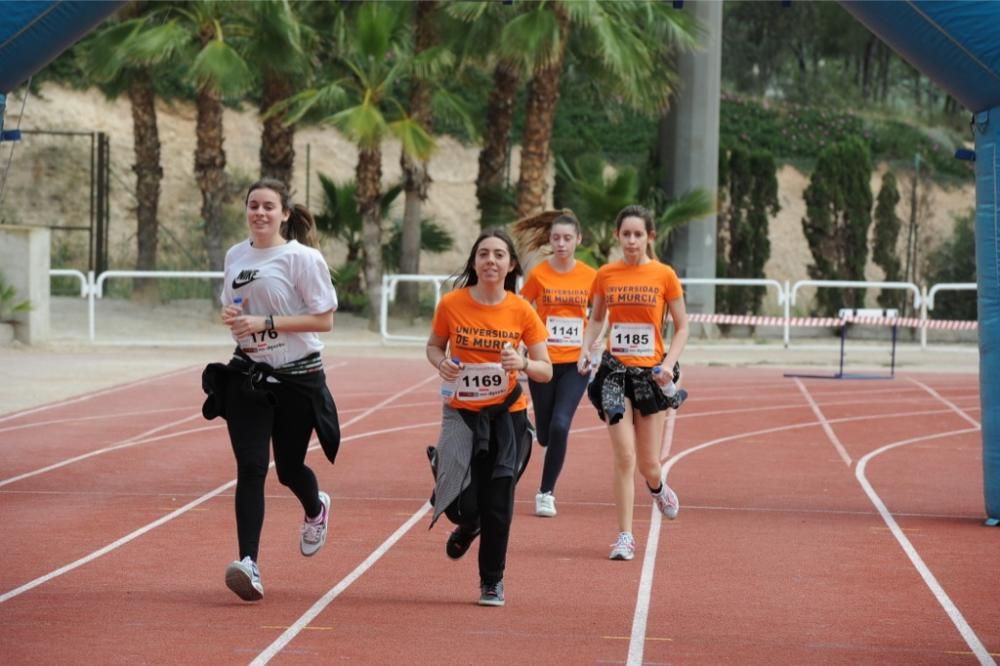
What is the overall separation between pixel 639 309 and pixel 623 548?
1.28m

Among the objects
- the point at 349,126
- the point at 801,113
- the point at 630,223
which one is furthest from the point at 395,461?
the point at 801,113

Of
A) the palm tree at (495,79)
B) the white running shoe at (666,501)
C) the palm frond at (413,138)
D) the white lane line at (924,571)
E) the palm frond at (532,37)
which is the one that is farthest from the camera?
the palm frond at (413,138)

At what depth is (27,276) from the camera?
24031 millimetres

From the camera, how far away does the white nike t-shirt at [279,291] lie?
7.52 m

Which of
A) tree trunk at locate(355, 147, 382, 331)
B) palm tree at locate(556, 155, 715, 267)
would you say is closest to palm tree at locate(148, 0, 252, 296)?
tree trunk at locate(355, 147, 382, 331)

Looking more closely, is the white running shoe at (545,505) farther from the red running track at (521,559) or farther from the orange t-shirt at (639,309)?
the orange t-shirt at (639,309)

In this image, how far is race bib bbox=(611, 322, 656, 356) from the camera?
924 centimetres

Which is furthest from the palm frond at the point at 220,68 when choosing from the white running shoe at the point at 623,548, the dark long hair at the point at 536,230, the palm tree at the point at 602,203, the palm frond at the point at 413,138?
the white running shoe at the point at 623,548

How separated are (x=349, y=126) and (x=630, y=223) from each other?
1836cm

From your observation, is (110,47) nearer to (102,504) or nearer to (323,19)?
(323,19)

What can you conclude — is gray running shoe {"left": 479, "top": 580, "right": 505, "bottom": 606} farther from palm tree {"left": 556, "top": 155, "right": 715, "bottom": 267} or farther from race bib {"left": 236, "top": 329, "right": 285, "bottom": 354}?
palm tree {"left": 556, "top": 155, "right": 715, "bottom": 267}

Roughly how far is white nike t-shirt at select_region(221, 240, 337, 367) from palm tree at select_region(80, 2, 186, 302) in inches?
816

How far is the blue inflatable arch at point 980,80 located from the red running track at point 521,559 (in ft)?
2.57

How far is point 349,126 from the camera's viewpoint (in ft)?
89.5
